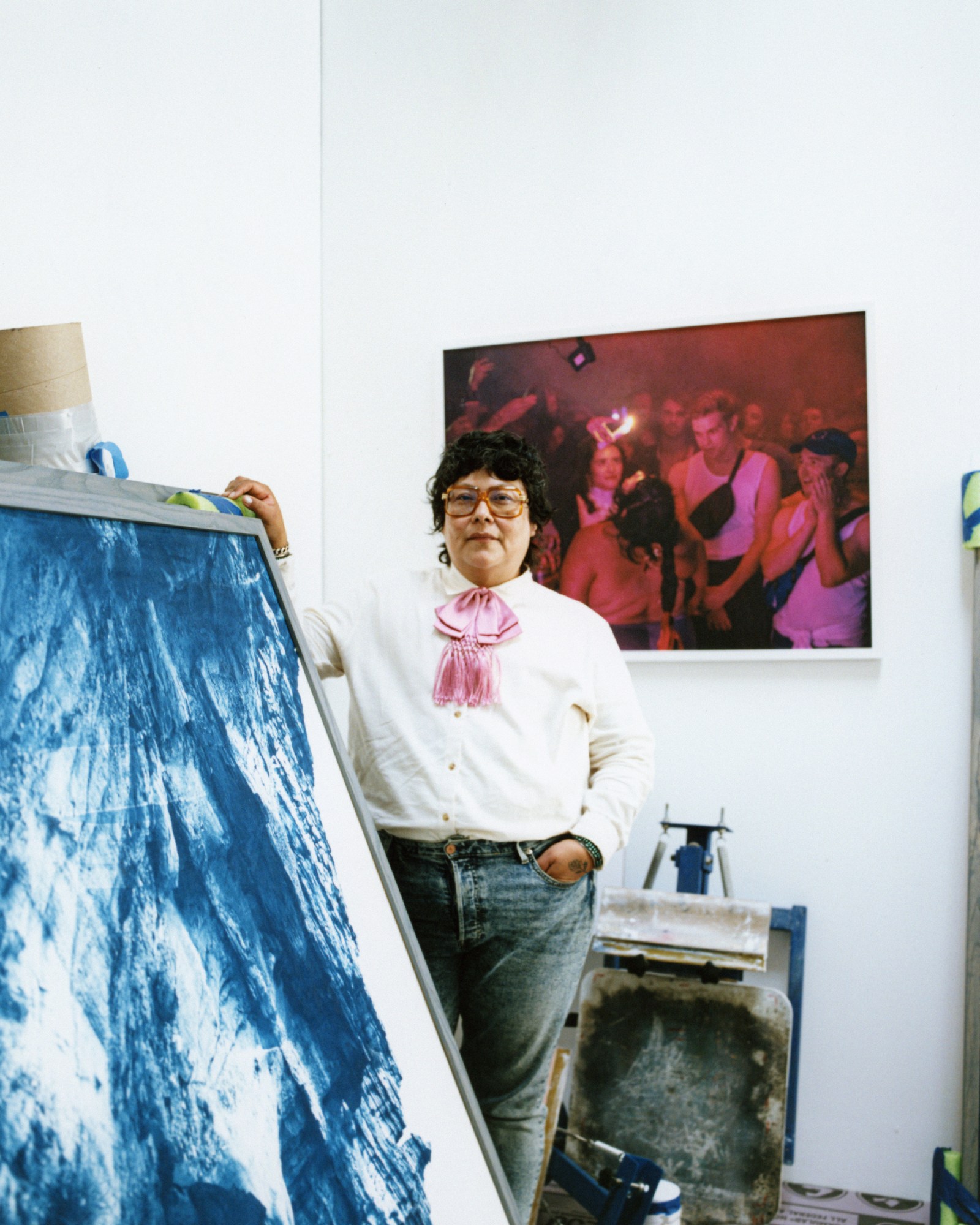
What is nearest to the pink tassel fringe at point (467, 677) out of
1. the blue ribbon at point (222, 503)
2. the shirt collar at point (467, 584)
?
the shirt collar at point (467, 584)

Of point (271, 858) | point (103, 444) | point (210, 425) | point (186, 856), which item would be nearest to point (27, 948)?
point (186, 856)

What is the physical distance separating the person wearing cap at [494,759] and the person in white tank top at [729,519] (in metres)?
0.65

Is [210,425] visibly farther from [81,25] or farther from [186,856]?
[186,856]

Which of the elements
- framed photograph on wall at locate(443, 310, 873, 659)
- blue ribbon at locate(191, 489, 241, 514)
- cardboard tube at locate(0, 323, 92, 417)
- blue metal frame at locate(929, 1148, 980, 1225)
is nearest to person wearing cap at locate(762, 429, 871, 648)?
framed photograph on wall at locate(443, 310, 873, 659)

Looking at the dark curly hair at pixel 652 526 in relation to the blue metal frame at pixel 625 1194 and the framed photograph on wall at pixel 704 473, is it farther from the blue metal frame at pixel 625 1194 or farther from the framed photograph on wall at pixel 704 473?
the blue metal frame at pixel 625 1194

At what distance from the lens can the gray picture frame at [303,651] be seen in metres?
0.78

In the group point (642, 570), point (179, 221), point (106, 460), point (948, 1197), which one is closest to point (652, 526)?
point (642, 570)

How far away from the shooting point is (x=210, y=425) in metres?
1.85

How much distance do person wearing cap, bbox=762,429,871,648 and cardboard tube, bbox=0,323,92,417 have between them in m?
1.42

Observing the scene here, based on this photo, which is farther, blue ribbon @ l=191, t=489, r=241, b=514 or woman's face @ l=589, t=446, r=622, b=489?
woman's face @ l=589, t=446, r=622, b=489

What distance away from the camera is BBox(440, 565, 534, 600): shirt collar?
1492mm

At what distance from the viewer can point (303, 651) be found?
995 mm

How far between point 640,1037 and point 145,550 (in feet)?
5.01

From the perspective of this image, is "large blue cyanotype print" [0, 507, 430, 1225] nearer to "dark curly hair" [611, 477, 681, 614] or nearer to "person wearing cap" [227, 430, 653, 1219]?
"person wearing cap" [227, 430, 653, 1219]
